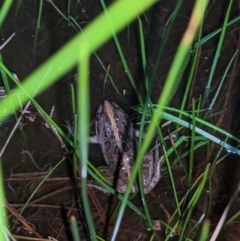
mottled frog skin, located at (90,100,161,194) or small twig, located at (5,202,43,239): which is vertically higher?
small twig, located at (5,202,43,239)

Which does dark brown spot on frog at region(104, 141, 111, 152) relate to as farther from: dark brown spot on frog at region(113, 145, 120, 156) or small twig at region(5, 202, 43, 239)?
small twig at region(5, 202, 43, 239)

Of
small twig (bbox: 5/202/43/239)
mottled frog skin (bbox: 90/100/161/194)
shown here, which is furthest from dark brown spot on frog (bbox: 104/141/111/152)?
small twig (bbox: 5/202/43/239)

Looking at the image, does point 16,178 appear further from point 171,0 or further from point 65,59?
point 65,59

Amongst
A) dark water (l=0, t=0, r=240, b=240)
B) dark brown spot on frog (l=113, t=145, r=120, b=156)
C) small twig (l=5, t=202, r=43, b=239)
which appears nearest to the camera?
small twig (l=5, t=202, r=43, b=239)

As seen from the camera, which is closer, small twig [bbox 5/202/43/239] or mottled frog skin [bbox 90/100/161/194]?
small twig [bbox 5/202/43/239]

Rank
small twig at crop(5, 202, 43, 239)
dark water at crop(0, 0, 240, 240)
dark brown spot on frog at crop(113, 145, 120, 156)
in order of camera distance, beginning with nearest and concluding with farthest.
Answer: small twig at crop(5, 202, 43, 239)
dark water at crop(0, 0, 240, 240)
dark brown spot on frog at crop(113, 145, 120, 156)

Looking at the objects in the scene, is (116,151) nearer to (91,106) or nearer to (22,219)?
(91,106)

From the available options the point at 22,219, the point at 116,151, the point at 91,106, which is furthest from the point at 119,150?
the point at 22,219

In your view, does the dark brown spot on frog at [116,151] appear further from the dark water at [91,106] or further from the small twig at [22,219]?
the small twig at [22,219]

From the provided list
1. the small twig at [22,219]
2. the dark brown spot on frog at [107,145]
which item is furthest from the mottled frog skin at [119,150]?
the small twig at [22,219]
